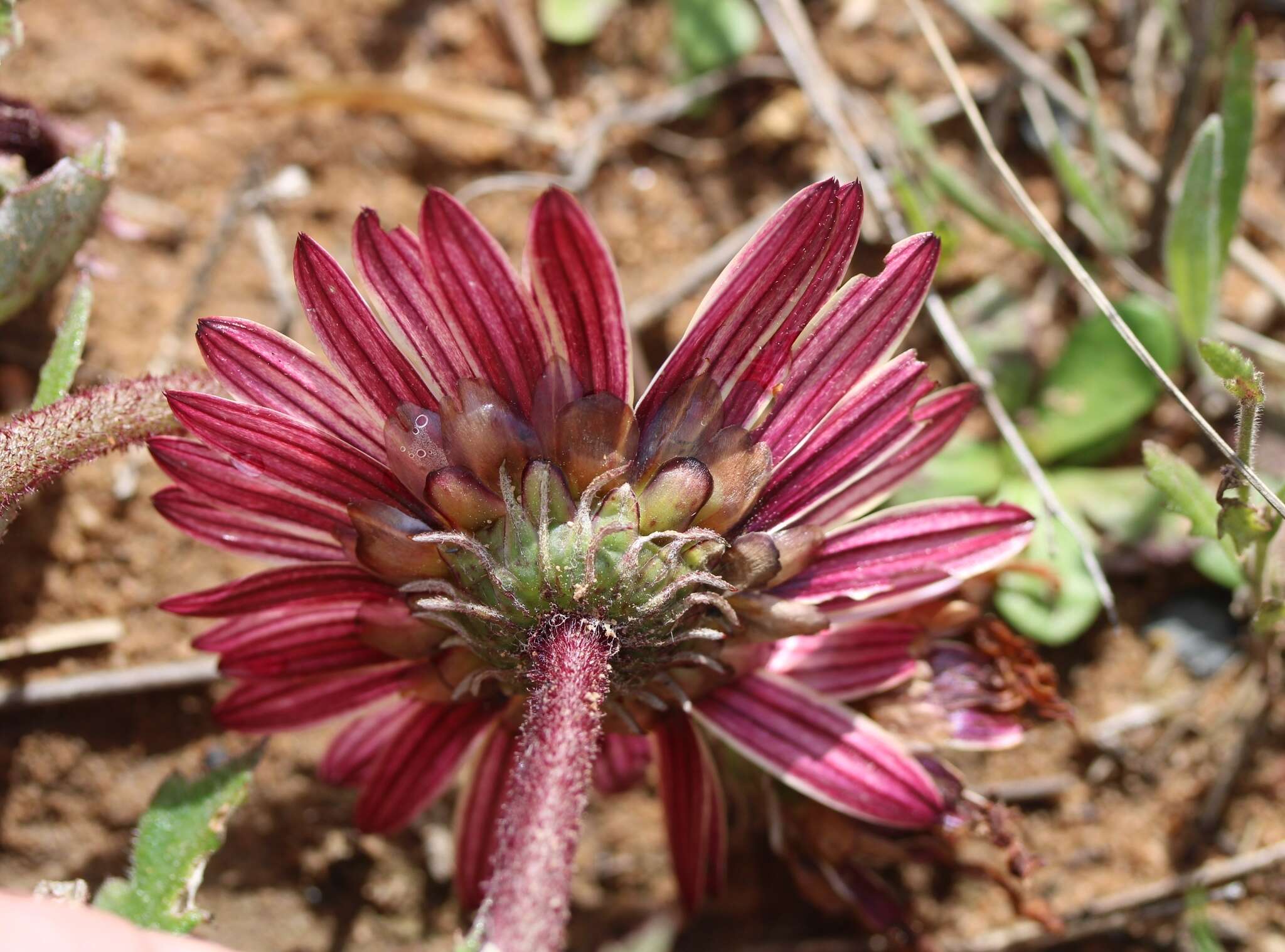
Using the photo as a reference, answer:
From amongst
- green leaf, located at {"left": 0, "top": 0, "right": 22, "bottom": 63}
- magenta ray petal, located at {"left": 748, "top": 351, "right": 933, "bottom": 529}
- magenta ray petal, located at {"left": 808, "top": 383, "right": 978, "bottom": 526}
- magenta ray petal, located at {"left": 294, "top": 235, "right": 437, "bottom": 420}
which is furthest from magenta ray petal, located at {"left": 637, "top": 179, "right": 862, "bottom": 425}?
green leaf, located at {"left": 0, "top": 0, "right": 22, "bottom": 63}

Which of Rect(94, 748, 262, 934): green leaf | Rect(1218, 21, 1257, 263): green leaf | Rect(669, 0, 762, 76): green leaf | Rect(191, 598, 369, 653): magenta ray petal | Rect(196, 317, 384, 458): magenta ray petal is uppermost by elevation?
Rect(669, 0, 762, 76): green leaf

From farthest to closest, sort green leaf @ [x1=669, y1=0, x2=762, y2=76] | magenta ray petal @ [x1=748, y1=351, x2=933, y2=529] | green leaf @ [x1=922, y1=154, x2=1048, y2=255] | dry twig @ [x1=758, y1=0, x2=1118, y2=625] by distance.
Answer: green leaf @ [x1=669, y1=0, x2=762, y2=76] < green leaf @ [x1=922, y1=154, x2=1048, y2=255] < dry twig @ [x1=758, y1=0, x2=1118, y2=625] < magenta ray petal @ [x1=748, y1=351, x2=933, y2=529]

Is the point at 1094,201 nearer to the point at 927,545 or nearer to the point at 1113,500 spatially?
the point at 1113,500

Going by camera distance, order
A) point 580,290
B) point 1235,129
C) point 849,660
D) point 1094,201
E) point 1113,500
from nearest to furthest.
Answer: point 580,290, point 849,660, point 1235,129, point 1094,201, point 1113,500

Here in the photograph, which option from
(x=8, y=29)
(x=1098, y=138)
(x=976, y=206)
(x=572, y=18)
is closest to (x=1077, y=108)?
(x=1098, y=138)

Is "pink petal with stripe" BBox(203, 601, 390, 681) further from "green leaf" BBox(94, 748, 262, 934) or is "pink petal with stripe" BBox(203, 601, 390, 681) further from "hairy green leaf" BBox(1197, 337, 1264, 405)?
"hairy green leaf" BBox(1197, 337, 1264, 405)

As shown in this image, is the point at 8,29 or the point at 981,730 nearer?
the point at 8,29
